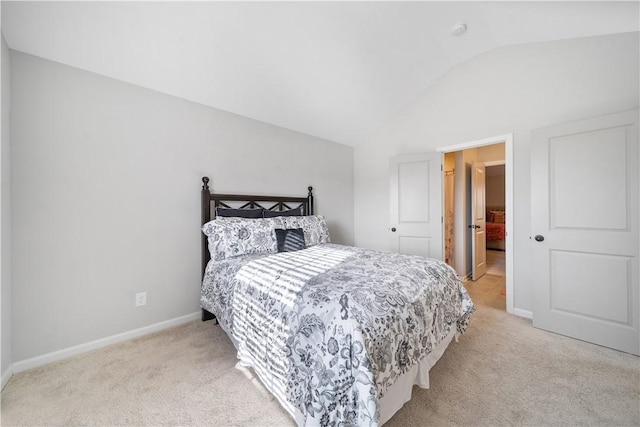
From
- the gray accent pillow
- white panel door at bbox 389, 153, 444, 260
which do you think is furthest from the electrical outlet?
white panel door at bbox 389, 153, 444, 260

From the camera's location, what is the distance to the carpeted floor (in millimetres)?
1343

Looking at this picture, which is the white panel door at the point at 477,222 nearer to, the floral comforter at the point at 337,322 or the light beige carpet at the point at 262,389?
the light beige carpet at the point at 262,389

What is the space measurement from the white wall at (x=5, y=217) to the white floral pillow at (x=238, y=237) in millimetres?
1237

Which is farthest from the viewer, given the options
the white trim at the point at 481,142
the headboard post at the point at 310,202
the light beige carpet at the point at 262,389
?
the headboard post at the point at 310,202

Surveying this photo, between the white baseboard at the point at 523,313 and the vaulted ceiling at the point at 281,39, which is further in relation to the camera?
the white baseboard at the point at 523,313

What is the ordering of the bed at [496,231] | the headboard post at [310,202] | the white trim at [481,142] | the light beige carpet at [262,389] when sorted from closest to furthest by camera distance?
the light beige carpet at [262,389] → the white trim at [481,142] → the headboard post at [310,202] → the bed at [496,231]

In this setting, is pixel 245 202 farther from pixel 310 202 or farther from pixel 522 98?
pixel 522 98

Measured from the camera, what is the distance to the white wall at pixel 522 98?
218 cm

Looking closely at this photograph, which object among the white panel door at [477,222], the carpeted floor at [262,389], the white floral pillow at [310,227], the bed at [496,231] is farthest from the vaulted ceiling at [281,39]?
the bed at [496,231]

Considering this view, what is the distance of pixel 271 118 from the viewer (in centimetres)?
309

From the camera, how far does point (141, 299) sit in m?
2.25

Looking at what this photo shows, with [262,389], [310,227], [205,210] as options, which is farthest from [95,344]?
[310,227]

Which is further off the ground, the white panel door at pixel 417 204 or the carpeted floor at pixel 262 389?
the white panel door at pixel 417 204

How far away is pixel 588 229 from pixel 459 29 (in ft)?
7.29
